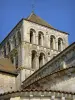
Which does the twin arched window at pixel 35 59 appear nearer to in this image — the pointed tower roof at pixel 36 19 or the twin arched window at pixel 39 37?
the twin arched window at pixel 39 37

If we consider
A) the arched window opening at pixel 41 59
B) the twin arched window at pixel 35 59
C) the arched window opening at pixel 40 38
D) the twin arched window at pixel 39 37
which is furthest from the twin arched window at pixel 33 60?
the arched window opening at pixel 40 38

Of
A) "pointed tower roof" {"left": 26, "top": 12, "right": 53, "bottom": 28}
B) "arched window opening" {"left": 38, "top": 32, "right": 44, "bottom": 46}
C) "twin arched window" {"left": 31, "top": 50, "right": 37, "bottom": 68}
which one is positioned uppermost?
"pointed tower roof" {"left": 26, "top": 12, "right": 53, "bottom": 28}

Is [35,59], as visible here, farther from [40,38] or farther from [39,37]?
[39,37]

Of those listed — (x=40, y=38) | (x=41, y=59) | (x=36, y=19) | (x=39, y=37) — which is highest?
(x=36, y=19)

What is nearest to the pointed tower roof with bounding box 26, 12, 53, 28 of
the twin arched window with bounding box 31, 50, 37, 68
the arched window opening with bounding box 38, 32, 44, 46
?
the arched window opening with bounding box 38, 32, 44, 46

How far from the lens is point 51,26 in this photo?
37531 millimetres

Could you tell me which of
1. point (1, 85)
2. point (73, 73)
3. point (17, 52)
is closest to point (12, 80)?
point (1, 85)

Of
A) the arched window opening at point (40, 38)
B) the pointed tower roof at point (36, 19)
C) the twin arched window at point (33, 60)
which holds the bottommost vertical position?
the twin arched window at point (33, 60)

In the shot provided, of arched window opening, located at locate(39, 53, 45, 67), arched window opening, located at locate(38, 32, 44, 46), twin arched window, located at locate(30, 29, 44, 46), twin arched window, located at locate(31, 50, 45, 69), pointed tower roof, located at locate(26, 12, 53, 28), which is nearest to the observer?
twin arched window, located at locate(31, 50, 45, 69)

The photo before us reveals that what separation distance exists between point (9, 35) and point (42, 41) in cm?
525

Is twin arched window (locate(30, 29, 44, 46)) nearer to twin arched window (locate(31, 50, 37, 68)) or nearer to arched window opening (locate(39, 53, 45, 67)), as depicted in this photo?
twin arched window (locate(31, 50, 37, 68))

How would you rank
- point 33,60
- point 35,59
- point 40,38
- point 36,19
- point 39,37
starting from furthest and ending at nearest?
point 36,19, point 39,37, point 40,38, point 33,60, point 35,59

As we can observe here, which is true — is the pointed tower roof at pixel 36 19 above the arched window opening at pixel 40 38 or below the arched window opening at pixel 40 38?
above

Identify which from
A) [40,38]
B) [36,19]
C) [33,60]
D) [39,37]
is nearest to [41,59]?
[33,60]
